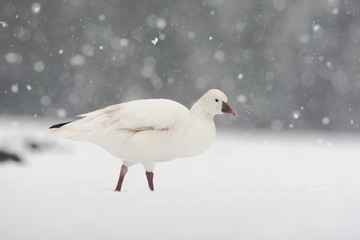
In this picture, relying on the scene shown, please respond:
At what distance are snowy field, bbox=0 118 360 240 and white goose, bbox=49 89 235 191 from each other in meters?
0.30

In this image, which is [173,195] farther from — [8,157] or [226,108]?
[8,157]

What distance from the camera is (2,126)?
278 inches

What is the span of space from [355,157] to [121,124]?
3.57 metres

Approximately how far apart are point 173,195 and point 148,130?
49 cm

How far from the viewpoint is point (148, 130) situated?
358 centimetres

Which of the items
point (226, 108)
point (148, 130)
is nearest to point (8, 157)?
point (148, 130)

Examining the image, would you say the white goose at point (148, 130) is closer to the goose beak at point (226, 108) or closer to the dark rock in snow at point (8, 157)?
the goose beak at point (226, 108)

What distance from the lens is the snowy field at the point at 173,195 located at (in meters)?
2.93

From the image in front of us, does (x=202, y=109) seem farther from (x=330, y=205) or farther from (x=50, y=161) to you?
(x=50, y=161)

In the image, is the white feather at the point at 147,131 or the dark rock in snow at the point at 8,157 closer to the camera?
the white feather at the point at 147,131

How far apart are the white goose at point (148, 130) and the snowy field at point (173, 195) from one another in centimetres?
30

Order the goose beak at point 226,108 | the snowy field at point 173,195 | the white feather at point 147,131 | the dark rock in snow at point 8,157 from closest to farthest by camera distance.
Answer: the snowy field at point 173,195
the white feather at point 147,131
the goose beak at point 226,108
the dark rock in snow at point 8,157

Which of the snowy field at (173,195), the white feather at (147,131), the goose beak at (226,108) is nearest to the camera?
the snowy field at (173,195)

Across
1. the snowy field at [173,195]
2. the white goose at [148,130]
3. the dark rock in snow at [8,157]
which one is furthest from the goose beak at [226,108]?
the dark rock in snow at [8,157]
